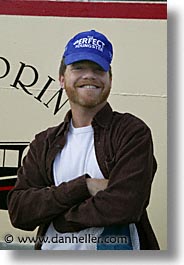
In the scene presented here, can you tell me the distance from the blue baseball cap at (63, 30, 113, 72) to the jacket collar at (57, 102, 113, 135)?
24 centimetres

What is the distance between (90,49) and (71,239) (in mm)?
1138

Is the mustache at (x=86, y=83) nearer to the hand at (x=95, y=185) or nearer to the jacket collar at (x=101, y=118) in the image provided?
the jacket collar at (x=101, y=118)

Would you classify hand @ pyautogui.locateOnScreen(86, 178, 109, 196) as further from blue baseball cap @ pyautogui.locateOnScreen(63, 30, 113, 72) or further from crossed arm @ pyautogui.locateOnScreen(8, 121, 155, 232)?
blue baseball cap @ pyautogui.locateOnScreen(63, 30, 113, 72)

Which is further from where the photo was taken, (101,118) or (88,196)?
(101,118)

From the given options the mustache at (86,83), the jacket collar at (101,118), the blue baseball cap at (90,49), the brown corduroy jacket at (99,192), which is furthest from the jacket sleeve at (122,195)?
the blue baseball cap at (90,49)

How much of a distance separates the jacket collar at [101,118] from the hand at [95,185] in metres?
0.33

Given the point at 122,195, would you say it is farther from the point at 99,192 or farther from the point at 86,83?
the point at 86,83

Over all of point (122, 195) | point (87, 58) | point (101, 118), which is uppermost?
point (87, 58)

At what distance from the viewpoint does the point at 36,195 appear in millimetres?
3951

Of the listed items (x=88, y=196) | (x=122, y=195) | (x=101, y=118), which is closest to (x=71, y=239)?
(x=88, y=196)

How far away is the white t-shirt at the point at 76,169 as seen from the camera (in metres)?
3.94

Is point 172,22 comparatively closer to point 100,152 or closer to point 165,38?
point 165,38

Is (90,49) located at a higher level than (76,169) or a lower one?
higher

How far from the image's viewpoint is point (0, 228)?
3990 millimetres
